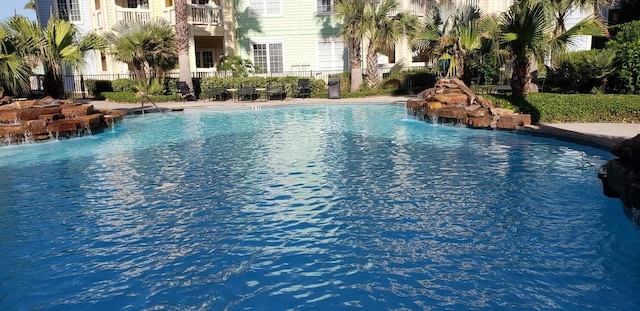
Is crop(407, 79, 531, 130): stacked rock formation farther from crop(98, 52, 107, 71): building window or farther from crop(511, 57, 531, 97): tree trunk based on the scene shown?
crop(98, 52, 107, 71): building window

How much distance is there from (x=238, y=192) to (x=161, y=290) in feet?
11.8

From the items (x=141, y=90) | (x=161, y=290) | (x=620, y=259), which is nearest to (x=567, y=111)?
(x=620, y=259)

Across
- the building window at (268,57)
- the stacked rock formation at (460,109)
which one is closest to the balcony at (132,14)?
the building window at (268,57)

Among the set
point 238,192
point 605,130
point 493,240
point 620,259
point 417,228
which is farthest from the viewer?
point 605,130

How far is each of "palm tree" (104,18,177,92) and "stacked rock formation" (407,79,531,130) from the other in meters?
14.5

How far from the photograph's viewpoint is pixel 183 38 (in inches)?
991

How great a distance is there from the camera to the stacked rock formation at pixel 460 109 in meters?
14.5

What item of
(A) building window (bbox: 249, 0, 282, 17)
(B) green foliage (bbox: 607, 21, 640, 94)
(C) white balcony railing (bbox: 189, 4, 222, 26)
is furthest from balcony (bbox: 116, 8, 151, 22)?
(B) green foliage (bbox: 607, 21, 640, 94)

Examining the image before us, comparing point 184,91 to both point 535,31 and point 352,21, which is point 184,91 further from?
point 535,31

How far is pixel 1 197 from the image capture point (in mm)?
8852

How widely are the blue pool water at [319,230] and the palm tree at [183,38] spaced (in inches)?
543

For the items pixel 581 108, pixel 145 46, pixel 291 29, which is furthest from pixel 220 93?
pixel 581 108

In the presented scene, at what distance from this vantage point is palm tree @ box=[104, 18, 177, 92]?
82.2ft

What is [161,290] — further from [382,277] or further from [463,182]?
[463,182]
